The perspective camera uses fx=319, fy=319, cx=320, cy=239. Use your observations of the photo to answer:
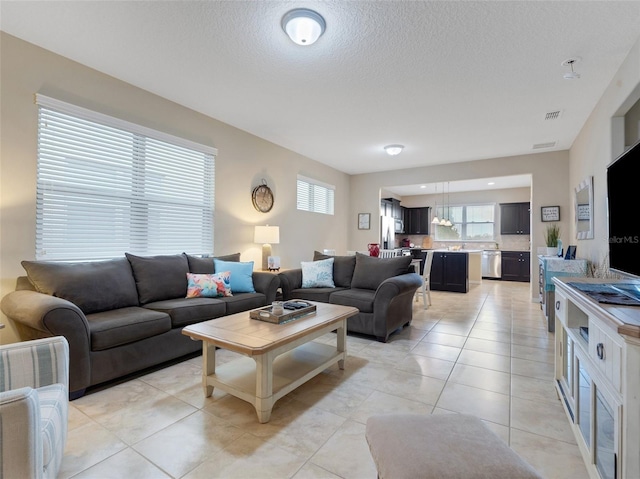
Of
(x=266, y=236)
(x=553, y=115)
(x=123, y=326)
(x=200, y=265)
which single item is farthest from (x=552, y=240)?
(x=123, y=326)

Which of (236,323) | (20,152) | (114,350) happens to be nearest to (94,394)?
(114,350)

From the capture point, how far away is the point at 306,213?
5.96 meters

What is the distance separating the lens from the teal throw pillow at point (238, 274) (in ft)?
12.0

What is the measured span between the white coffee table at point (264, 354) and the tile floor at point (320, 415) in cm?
14

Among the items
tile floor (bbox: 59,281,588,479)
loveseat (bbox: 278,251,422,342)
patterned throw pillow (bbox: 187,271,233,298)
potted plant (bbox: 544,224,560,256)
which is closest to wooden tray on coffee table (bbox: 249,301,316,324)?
tile floor (bbox: 59,281,588,479)

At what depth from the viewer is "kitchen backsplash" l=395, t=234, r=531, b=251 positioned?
9000 mm

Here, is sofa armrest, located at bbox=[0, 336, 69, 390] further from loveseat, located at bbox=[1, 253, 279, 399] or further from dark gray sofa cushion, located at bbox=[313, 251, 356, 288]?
dark gray sofa cushion, located at bbox=[313, 251, 356, 288]

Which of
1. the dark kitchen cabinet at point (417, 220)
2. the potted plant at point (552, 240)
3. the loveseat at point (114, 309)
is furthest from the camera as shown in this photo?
the dark kitchen cabinet at point (417, 220)

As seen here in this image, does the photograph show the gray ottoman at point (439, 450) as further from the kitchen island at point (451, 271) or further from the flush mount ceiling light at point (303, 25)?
the kitchen island at point (451, 271)

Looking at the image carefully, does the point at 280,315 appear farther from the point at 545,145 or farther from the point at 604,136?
the point at 545,145

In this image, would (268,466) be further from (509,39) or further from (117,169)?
(509,39)

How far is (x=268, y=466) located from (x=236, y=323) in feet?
3.28

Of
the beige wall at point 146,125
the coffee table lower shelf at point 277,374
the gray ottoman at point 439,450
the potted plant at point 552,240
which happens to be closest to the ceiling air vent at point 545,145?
the potted plant at point 552,240

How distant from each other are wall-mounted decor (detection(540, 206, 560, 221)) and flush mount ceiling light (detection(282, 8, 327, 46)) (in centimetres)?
505
